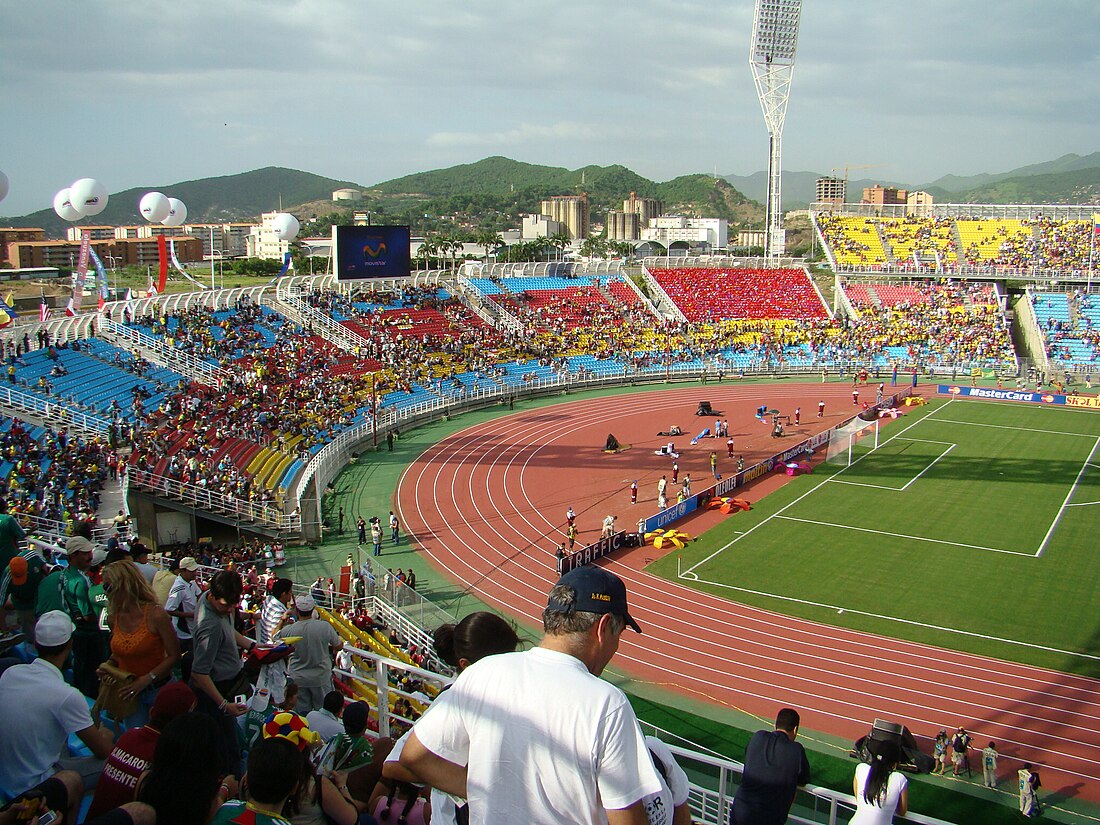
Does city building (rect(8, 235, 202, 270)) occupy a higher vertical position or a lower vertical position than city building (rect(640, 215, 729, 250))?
lower

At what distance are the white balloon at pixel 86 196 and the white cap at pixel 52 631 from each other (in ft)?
99.8

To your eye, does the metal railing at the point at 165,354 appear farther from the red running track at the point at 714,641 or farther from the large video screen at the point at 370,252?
the large video screen at the point at 370,252

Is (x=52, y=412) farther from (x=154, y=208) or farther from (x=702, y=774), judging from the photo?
(x=702, y=774)

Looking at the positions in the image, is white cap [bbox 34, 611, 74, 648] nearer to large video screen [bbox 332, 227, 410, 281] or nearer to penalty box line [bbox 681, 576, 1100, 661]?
penalty box line [bbox 681, 576, 1100, 661]

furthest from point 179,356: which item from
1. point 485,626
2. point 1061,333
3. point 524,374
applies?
point 1061,333

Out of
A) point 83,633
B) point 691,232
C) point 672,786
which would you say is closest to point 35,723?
point 83,633

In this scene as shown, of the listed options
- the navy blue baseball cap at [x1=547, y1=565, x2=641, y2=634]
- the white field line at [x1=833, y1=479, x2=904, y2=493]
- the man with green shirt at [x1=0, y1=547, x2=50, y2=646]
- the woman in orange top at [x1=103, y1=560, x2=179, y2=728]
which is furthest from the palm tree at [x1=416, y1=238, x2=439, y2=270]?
the navy blue baseball cap at [x1=547, y1=565, x2=641, y2=634]

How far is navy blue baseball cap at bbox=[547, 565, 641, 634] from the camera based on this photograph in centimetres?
305

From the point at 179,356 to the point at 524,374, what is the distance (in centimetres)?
2097

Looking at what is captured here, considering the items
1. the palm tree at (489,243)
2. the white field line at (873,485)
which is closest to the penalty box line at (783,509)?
the white field line at (873,485)

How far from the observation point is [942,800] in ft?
44.2

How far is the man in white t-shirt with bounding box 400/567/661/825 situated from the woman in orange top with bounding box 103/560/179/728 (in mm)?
3779

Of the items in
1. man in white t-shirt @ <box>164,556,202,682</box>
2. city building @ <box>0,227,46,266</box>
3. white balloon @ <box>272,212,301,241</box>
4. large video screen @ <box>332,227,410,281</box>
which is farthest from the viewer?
city building @ <box>0,227,46,266</box>

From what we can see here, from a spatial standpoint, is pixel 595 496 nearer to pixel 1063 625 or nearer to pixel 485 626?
pixel 1063 625
